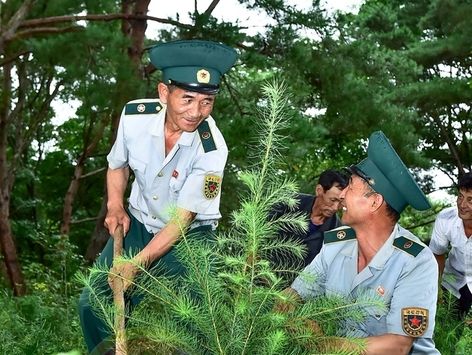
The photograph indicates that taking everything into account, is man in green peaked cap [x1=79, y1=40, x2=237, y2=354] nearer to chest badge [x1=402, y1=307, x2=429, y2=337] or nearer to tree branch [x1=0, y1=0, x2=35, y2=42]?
chest badge [x1=402, y1=307, x2=429, y2=337]

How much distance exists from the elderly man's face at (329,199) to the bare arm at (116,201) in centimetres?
162

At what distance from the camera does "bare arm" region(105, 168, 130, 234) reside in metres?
3.42

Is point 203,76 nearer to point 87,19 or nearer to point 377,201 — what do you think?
point 377,201

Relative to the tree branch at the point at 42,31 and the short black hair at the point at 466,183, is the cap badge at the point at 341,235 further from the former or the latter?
the tree branch at the point at 42,31

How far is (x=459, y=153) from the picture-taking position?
19.0 m

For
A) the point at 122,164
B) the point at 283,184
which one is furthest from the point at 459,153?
the point at 283,184

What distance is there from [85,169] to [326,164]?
445 centimetres

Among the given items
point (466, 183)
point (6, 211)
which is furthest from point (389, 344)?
point (6, 211)

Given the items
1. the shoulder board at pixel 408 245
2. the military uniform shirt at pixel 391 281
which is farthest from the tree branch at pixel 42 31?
the shoulder board at pixel 408 245

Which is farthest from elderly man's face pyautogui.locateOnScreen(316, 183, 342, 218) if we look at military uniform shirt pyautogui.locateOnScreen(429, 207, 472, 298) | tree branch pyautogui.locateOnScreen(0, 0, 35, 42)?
tree branch pyautogui.locateOnScreen(0, 0, 35, 42)

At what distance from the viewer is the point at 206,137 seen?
3.41 meters

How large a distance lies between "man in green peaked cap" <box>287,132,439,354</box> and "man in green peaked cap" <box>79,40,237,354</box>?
49 cm

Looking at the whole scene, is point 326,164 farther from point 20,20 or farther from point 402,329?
point 402,329

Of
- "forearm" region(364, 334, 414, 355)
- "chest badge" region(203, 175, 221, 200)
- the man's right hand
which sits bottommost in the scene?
"forearm" region(364, 334, 414, 355)
